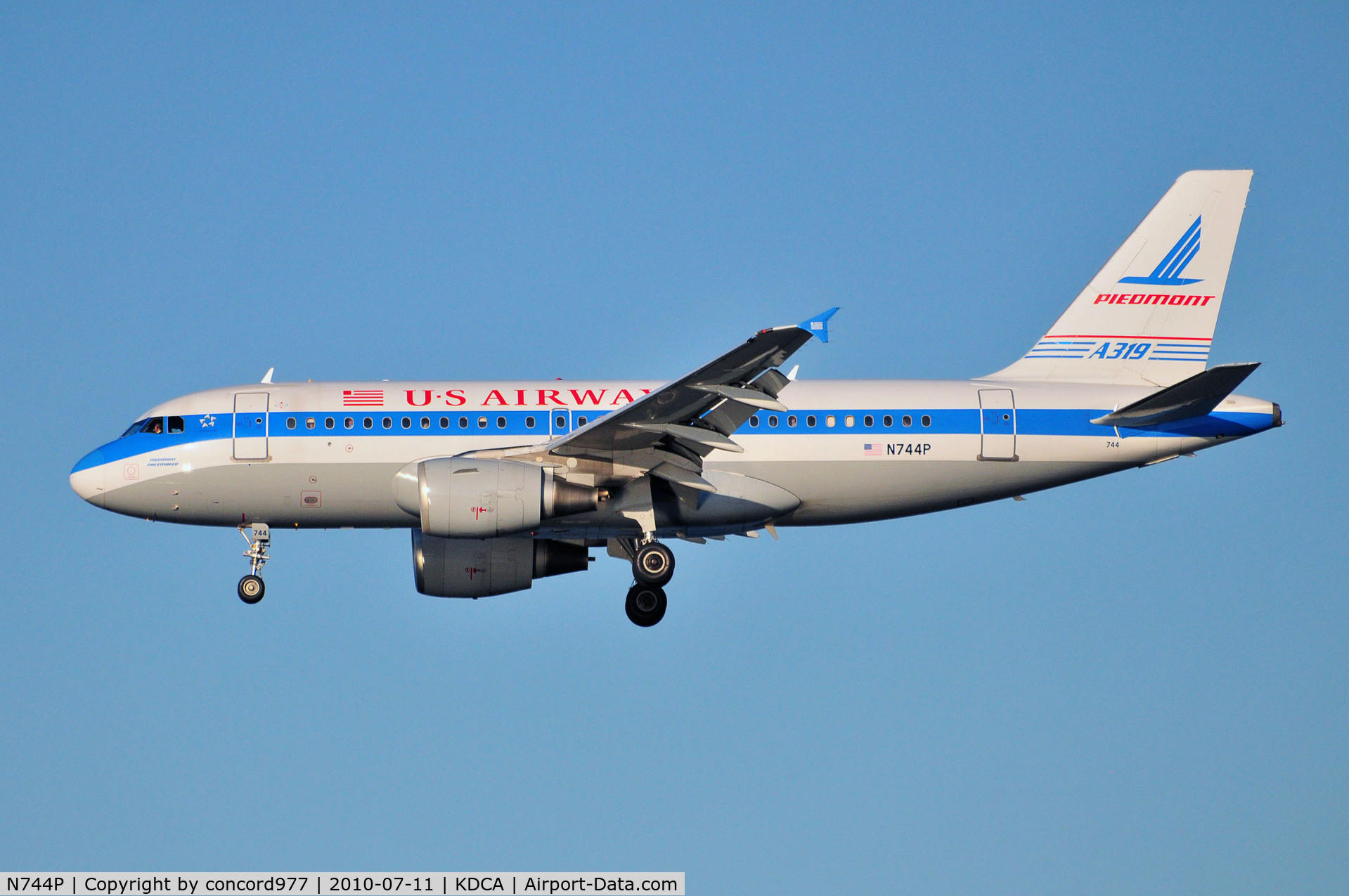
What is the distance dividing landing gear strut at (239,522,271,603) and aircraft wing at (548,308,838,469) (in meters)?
6.54

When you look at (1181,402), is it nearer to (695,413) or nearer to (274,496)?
(695,413)

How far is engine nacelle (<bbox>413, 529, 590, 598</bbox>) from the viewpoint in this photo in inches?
1304

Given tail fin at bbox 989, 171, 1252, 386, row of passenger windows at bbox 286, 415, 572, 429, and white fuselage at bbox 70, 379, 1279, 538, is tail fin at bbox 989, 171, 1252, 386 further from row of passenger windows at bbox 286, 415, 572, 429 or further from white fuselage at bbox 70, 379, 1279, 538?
row of passenger windows at bbox 286, 415, 572, 429

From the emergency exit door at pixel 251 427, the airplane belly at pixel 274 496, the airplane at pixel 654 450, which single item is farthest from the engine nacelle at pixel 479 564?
the emergency exit door at pixel 251 427

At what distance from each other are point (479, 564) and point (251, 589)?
4.53 m

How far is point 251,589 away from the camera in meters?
31.7

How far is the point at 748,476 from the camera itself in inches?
1220

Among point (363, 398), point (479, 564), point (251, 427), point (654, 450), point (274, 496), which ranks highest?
point (363, 398)

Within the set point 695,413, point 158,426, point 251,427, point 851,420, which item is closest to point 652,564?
point 695,413

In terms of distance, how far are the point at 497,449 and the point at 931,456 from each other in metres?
8.28

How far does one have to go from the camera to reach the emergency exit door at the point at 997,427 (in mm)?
31281

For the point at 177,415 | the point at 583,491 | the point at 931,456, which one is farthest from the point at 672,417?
the point at 177,415

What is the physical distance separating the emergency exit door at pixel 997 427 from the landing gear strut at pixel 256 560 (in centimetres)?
1402

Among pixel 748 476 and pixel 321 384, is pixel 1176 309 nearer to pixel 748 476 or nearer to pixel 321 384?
pixel 748 476
